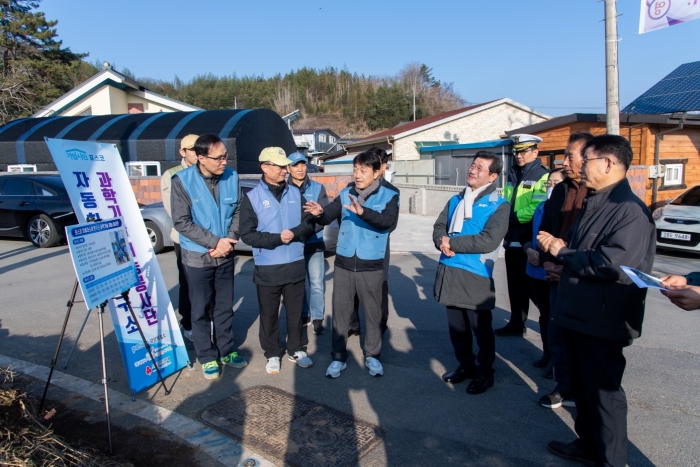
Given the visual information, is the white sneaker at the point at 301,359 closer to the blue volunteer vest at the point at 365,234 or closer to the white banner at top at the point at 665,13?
the blue volunteer vest at the point at 365,234

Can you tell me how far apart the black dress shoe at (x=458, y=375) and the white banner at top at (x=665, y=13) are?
6.56 metres

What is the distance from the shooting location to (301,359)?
14.2 ft

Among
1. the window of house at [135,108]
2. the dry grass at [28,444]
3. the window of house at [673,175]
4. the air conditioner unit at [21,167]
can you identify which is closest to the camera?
the dry grass at [28,444]

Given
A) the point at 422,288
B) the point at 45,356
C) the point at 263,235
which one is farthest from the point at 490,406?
the point at 45,356

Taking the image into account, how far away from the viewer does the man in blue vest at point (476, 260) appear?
367 centimetres

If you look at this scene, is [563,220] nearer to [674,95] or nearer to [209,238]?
[209,238]

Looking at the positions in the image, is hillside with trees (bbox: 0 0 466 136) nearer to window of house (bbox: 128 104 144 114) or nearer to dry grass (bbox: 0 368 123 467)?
window of house (bbox: 128 104 144 114)

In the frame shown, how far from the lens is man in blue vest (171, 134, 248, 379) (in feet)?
13.0

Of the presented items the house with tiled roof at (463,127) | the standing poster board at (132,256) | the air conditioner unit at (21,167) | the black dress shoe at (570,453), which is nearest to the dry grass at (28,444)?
the standing poster board at (132,256)

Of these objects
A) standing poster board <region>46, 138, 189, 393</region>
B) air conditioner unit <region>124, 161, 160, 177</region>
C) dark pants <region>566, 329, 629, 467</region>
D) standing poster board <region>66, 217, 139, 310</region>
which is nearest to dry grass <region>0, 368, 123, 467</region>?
standing poster board <region>66, 217, 139, 310</region>

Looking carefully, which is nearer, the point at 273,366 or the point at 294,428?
the point at 294,428

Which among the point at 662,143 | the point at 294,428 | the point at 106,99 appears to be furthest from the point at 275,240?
the point at 106,99

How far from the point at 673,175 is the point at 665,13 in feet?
31.1

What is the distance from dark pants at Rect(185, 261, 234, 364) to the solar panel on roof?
47.3 ft
